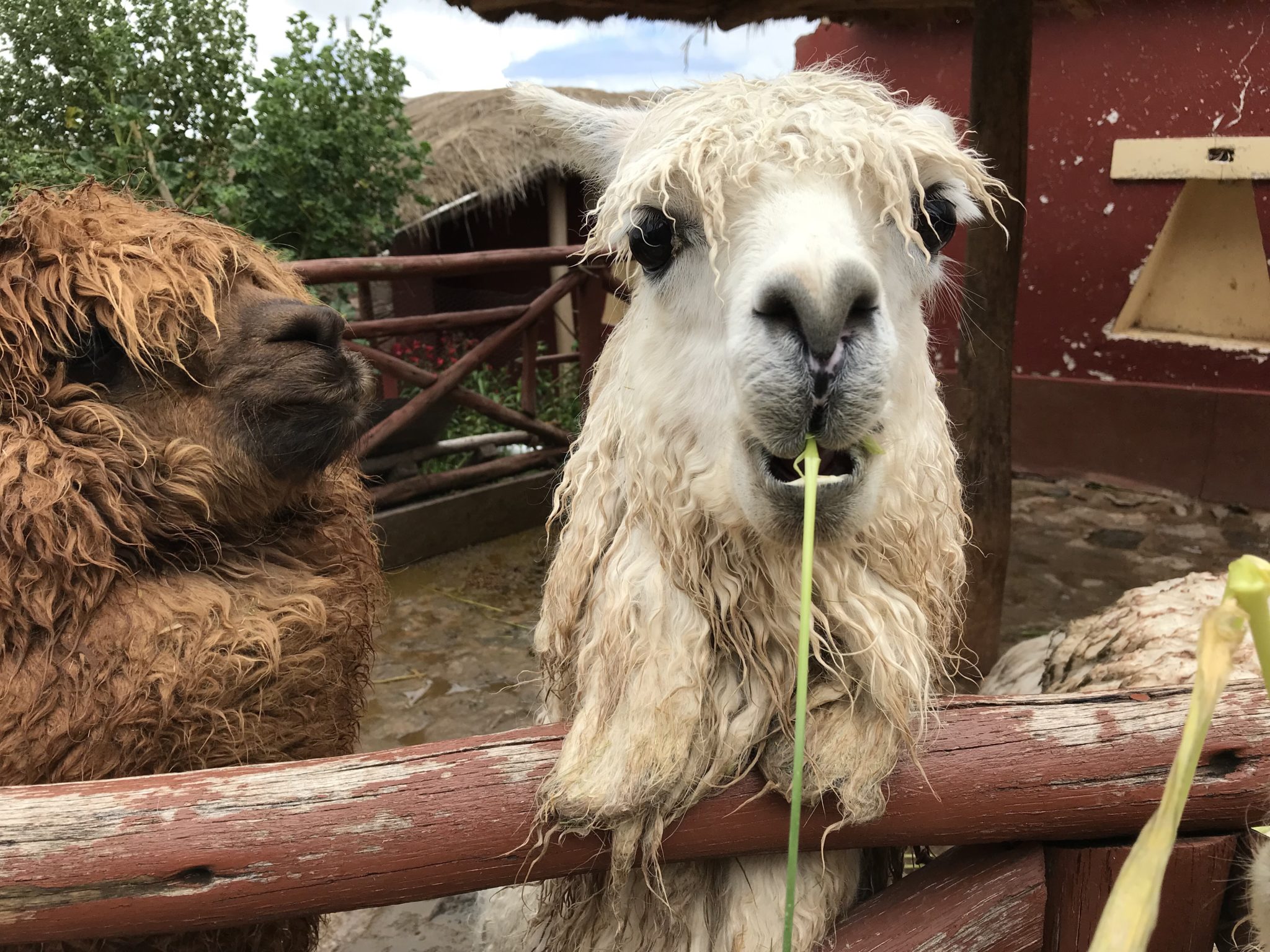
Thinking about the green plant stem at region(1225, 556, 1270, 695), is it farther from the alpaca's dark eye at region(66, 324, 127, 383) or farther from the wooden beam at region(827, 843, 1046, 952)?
the alpaca's dark eye at region(66, 324, 127, 383)

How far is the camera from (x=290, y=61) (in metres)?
5.78

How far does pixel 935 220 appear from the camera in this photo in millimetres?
1288

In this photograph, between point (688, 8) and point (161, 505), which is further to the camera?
point (688, 8)

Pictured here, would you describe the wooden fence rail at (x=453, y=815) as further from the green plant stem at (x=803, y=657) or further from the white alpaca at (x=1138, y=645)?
the white alpaca at (x=1138, y=645)

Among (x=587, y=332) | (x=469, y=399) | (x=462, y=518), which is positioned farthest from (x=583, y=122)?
(x=587, y=332)

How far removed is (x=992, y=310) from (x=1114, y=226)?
3098 millimetres

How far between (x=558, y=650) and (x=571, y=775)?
32 centimetres

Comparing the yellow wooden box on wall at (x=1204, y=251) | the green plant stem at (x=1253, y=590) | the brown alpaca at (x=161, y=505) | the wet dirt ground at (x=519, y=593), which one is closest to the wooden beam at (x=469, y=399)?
the wet dirt ground at (x=519, y=593)

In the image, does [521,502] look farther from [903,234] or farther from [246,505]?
[903,234]

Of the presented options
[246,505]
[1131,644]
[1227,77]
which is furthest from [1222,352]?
[246,505]

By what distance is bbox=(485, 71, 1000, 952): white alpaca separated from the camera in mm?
1034

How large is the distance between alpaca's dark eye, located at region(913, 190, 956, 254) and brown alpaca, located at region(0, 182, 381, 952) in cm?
100

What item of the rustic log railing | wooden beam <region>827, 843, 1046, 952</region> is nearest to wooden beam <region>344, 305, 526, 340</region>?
the rustic log railing

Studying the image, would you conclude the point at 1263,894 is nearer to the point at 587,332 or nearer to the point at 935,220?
the point at 935,220
